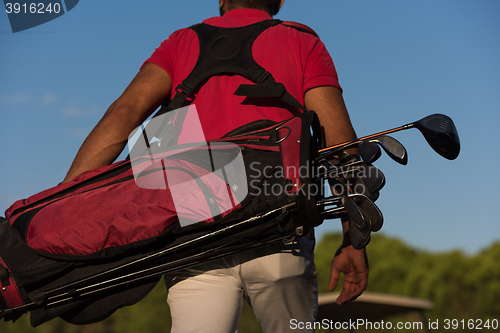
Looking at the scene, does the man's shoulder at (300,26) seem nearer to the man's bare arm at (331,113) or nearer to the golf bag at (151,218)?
the man's bare arm at (331,113)

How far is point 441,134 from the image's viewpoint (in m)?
1.79

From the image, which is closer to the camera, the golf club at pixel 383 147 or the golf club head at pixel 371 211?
the golf club head at pixel 371 211

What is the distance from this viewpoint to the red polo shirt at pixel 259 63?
1859mm

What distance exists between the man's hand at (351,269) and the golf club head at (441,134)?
0.56 metres

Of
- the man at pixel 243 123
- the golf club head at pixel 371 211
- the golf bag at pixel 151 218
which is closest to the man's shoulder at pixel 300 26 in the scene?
the man at pixel 243 123

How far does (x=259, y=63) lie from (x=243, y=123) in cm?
27

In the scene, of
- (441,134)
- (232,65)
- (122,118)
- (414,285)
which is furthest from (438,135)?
(414,285)

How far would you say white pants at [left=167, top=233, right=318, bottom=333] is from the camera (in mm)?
1701

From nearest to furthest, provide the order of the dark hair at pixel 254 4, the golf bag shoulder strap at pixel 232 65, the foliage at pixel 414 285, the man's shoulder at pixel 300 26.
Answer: the golf bag shoulder strap at pixel 232 65 < the man's shoulder at pixel 300 26 < the dark hair at pixel 254 4 < the foliage at pixel 414 285

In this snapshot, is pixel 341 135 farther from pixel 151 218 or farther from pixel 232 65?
pixel 151 218

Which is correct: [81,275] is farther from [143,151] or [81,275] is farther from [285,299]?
[285,299]

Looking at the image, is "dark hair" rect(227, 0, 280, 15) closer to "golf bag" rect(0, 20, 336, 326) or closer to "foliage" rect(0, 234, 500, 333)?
"golf bag" rect(0, 20, 336, 326)

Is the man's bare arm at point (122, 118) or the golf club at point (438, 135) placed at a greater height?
the man's bare arm at point (122, 118)

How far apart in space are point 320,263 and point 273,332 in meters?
12.5
